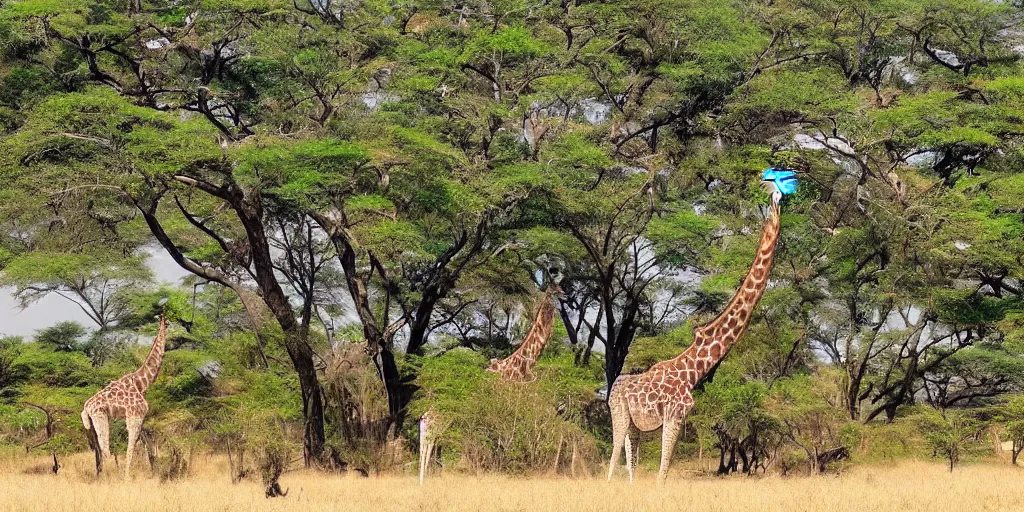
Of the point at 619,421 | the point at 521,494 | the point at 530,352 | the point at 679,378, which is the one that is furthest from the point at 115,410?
the point at 679,378

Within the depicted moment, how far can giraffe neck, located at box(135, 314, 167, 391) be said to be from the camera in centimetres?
1825

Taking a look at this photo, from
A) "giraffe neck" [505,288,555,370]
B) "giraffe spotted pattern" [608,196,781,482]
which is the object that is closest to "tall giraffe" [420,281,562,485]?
"giraffe neck" [505,288,555,370]

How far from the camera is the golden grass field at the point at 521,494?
1254cm

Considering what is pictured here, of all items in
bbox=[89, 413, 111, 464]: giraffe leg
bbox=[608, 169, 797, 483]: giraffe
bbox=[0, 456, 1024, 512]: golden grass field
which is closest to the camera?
bbox=[0, 456, 1024, 512]: golden grass field

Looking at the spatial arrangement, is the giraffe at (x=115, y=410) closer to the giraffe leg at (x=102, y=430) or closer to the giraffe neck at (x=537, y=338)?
the giraffe leg at (x=102, y=430)

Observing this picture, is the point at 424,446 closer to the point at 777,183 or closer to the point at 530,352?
the point at 530,352

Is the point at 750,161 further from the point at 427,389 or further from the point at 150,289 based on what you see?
the point at 150,289

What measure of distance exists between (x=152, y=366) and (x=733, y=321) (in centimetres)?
872

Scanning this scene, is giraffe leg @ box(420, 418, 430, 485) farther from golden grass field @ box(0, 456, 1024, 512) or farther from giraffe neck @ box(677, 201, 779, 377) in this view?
giraffe neck @ box(677, 201, 779, 377)

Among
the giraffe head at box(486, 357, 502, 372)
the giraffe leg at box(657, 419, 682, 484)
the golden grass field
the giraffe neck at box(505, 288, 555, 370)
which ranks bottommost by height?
the golden grass field

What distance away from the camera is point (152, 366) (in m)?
18.5

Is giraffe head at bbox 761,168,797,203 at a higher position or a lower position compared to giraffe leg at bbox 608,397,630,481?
higher

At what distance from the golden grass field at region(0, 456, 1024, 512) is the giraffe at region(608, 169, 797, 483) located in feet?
2.47

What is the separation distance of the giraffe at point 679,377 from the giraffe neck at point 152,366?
279 inches
